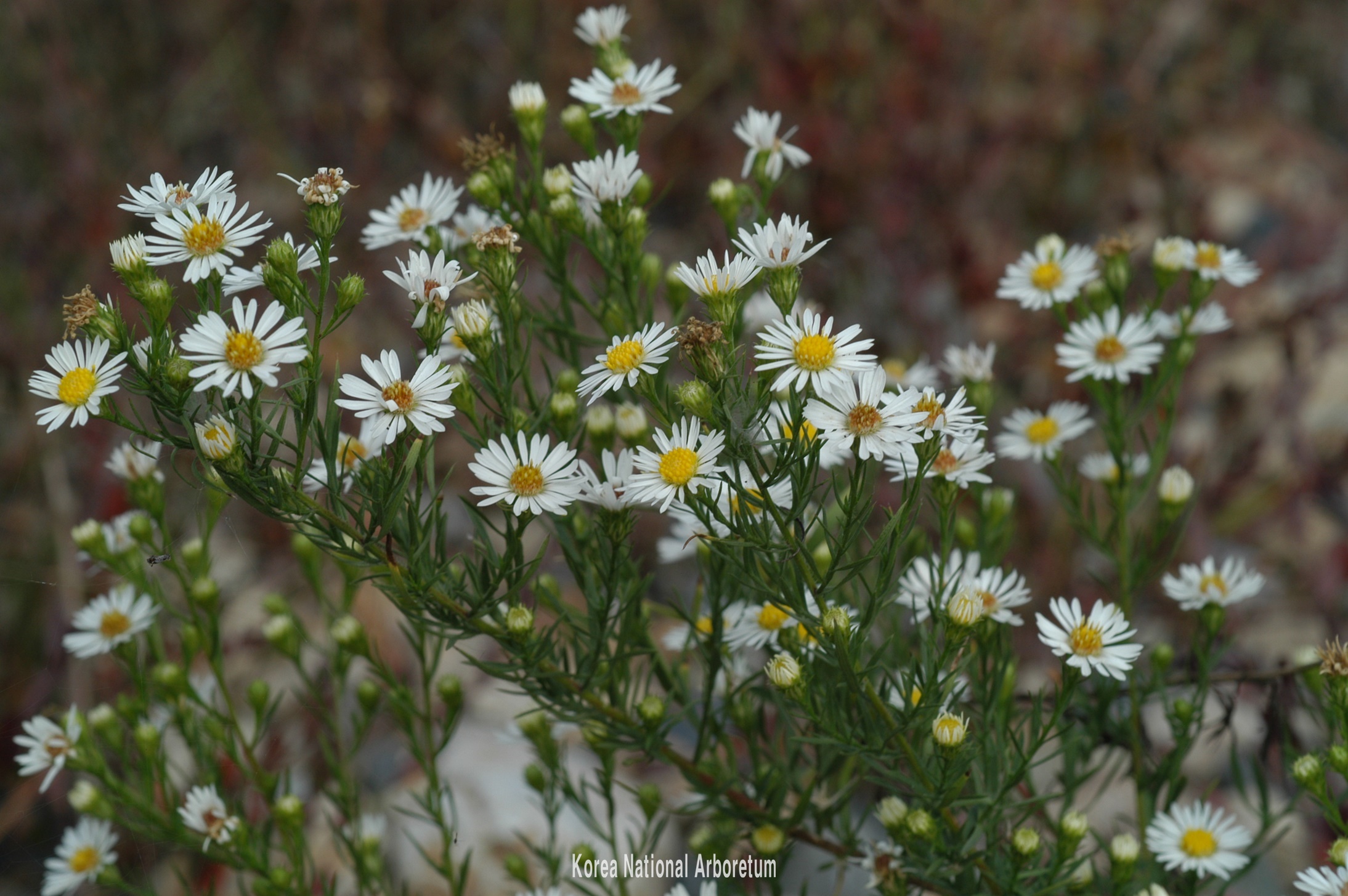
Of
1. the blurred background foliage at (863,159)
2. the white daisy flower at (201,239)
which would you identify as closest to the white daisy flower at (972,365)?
the white daisy flower at (201,239)

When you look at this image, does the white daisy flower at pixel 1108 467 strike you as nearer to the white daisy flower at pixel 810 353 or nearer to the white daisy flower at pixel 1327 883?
the white daisy flower at pixel 1327 883

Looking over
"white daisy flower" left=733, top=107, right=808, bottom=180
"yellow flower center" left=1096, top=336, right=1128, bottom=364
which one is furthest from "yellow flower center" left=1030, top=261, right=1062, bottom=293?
"white daisy flower" left=733, top=107, right=808, bottom=180

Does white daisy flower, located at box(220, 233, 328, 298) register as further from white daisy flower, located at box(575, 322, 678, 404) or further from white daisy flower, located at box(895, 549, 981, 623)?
white daisy flower, located at box(895, 549, 981, 623)

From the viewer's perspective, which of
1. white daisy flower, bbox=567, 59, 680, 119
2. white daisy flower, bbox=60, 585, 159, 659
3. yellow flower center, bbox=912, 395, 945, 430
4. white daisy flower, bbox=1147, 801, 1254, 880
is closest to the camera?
yellow flower center, bbox=912, 395, 945, 430

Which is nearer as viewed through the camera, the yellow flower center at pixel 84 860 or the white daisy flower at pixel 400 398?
the white daisy flower at pixel 400 398

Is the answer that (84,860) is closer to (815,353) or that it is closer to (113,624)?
(113,624)

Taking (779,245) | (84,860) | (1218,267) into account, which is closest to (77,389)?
(779,245)

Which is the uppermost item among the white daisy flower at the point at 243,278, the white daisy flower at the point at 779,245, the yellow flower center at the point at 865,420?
the white daisy flower at the point at 243,278

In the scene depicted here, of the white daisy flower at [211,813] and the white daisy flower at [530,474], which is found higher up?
the white daisy flower at [530,474]
